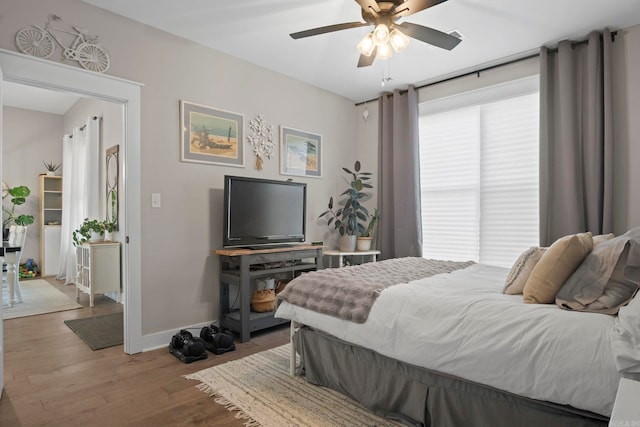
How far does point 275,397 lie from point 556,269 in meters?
1.66

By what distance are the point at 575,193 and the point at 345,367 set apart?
2478mm

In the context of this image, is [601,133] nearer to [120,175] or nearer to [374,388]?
[374,388]

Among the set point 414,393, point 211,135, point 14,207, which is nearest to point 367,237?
point 211,135

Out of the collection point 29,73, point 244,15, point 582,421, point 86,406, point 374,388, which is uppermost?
point 244,15

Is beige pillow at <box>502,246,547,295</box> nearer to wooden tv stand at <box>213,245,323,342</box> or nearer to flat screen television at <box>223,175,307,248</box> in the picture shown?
wooden tv stand at <box>213,245,323,342</box>

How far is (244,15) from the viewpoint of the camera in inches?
110

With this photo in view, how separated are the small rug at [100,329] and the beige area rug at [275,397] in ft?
3.80

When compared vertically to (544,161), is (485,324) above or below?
below

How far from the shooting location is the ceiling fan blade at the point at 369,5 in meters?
2.07

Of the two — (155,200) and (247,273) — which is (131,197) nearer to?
(155,200)

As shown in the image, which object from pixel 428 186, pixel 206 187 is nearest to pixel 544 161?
pixel 428 186

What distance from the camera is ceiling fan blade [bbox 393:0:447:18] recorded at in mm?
2012

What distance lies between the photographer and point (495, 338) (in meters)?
1.51

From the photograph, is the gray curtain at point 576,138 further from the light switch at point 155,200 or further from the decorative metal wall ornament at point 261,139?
the light switch at point 155,200
